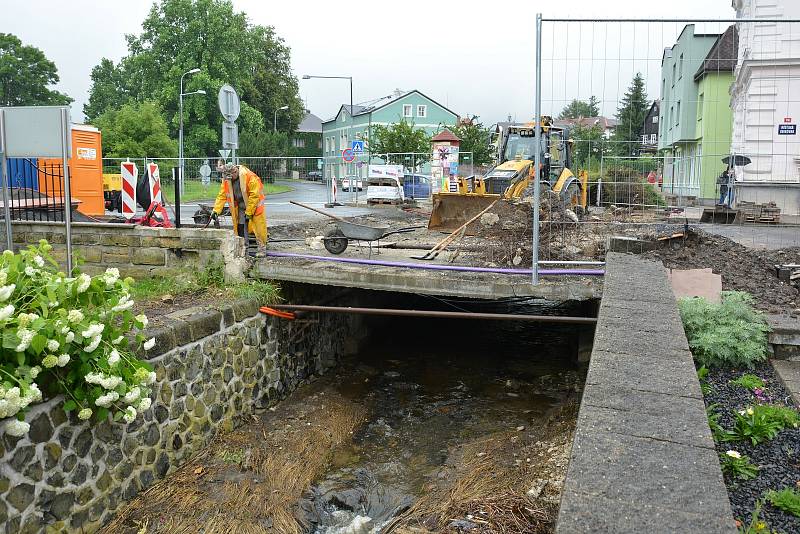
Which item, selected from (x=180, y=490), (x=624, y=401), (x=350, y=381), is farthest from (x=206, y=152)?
(x=624, y=401)

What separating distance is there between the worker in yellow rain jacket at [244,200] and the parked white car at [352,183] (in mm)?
21128

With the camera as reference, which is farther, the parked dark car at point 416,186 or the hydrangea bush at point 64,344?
the parked dark car at point 416,186

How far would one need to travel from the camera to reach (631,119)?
786 centimetres

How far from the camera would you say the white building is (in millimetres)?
7809

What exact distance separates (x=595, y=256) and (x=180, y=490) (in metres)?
5.89

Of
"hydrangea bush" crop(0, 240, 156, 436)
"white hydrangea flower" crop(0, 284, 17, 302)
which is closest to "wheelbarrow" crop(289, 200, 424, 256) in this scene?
"hydrangea bush" crop(0, 240, 156, 436)

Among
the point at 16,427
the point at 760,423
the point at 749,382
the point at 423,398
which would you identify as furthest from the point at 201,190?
the point at 760,423

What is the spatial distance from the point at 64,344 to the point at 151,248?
495 centimetres

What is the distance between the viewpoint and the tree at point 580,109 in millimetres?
7449

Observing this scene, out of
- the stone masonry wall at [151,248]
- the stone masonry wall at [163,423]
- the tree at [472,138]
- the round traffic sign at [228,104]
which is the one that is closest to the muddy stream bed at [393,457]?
the stone masonry wall at [163,423]

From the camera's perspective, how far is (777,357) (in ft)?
19.6

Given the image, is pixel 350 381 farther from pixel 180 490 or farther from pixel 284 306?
pixel 180 490

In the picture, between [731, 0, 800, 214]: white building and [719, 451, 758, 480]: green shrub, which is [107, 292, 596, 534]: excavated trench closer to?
[719, 451, 758, 480]: green shrub

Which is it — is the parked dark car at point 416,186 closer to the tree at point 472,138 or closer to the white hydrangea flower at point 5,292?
the tree at point 472,138
